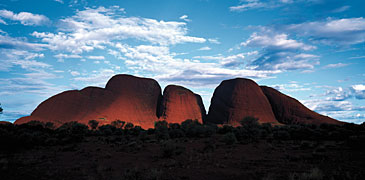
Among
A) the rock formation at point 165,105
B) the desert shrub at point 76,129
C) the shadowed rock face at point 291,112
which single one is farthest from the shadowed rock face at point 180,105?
the desert shrub at point 76,129

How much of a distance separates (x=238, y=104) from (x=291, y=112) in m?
14.6

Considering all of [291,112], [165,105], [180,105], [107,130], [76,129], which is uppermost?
[165,105]

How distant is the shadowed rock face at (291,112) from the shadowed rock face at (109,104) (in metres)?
35.1

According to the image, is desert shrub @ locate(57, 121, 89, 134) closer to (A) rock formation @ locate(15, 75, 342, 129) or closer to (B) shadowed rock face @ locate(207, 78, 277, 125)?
(A) rock formation @ locate(15, 75, 342, 129)

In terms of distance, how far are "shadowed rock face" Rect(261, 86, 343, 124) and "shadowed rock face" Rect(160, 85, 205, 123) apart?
2156cm

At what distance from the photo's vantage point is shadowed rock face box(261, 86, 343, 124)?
193 feet

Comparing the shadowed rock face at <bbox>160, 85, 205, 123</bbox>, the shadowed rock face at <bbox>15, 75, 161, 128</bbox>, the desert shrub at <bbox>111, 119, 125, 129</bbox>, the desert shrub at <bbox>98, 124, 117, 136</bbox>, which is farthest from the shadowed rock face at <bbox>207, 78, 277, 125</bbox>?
the desert shrub at <bbox>98, 124, 117, 136</bbox>

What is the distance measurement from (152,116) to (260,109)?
30.9m

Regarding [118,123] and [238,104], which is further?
[238,104]

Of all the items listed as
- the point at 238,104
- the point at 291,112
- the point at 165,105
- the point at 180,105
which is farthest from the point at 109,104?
the point at 291,112

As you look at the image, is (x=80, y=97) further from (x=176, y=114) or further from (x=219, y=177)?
(x=219, y=177)

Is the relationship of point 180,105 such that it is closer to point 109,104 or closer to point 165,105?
point 165,105

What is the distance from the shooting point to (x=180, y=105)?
6794 cm

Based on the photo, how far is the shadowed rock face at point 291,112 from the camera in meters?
59.0
